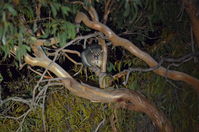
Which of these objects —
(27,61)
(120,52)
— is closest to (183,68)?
(120,52)

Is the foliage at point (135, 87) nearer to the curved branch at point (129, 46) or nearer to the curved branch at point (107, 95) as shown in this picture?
the curved branch at point (129, 46)

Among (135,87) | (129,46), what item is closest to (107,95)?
(129,46)

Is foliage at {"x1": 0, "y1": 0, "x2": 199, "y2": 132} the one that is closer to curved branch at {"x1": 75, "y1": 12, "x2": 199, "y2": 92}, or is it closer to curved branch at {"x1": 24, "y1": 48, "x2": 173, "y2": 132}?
curved branch at {"x1": 75, "y1": 12, "x2": 199, "y2": 92}

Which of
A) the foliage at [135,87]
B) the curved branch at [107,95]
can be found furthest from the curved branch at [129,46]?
the curved branch at [107,95]

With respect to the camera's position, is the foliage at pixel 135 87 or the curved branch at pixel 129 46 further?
the foliage at pixel 135 87

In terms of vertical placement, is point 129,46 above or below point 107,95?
above

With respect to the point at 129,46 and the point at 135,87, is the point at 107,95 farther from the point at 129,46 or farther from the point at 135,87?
the point at 135,87

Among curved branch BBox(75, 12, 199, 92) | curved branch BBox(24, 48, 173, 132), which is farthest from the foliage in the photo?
curved branch BBox(24, 48, 173, 132)

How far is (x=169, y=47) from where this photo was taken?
2527 mm

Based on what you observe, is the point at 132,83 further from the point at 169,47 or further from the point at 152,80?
the point at 169,47

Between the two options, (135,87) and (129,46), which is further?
(135,87)

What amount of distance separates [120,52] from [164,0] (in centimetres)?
80

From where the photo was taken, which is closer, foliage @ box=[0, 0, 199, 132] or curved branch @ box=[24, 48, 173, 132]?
curved branch @ box=[24, 48, 173, 132]

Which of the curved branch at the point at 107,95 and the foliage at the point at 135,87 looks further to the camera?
the foliage at the point at 135,87
